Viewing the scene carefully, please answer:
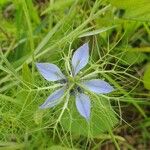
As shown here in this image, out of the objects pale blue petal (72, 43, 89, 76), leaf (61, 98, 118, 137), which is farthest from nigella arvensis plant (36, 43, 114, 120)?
leaf (61, 98, 118, 137)

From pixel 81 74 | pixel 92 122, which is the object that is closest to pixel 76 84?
pixel 81 74

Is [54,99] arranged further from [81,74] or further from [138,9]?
[138,9]

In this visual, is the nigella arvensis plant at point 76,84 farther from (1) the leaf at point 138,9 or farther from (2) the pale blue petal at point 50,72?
(1) the leaf at point 138,9

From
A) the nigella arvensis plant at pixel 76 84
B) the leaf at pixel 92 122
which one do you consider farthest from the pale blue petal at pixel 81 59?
the leaf at pixel 92 122

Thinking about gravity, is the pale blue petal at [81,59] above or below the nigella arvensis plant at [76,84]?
above

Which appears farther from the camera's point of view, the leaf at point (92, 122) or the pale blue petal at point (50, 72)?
the leaf at point (92, 122)

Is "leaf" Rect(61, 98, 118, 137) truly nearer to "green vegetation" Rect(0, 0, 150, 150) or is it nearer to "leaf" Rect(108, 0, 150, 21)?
"green vegetation" Rect(0, 0, 150, 150)

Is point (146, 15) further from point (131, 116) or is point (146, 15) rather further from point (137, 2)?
point (131, 116)
